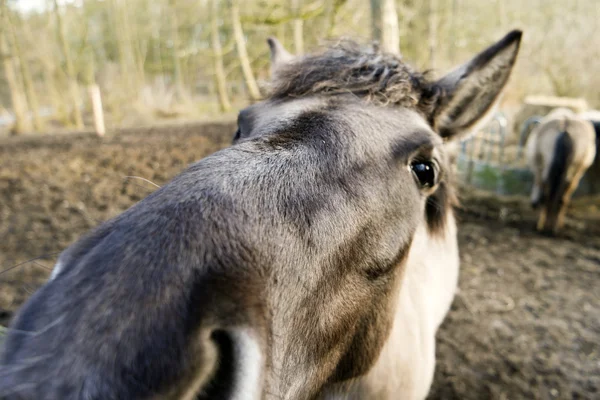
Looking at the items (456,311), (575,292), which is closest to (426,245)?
(456,311)

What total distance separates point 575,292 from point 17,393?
7169mm

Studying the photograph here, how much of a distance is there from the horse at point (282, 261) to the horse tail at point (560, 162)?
6903mm

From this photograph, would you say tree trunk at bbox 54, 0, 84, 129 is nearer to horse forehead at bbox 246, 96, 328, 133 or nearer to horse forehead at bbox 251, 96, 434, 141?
horse forehead at bbox 246, 96, 328, 133

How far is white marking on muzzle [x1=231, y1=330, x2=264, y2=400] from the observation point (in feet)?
2.97

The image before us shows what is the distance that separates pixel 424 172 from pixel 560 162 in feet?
25.1

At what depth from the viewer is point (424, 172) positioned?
5.90 feet

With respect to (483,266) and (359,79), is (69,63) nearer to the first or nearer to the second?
(483,266)

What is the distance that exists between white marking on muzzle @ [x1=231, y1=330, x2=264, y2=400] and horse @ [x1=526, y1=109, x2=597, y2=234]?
8.66 meters

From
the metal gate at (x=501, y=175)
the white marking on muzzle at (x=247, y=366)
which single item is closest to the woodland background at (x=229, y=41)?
the metal gate at (x=501, y=175)

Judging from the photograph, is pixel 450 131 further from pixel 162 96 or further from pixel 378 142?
pixel 162 96

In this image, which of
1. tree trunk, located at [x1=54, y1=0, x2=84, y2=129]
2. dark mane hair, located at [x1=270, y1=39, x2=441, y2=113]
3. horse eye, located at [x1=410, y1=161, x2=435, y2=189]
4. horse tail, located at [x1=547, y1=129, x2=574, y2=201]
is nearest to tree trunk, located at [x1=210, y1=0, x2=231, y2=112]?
tree trunk, located at [x1=54, y1=0, x2=84, y2=129]

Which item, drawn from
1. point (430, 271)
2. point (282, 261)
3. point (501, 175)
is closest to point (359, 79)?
point (282, 261)

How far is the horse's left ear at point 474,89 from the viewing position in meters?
2.08

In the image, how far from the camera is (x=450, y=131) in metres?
2.28
